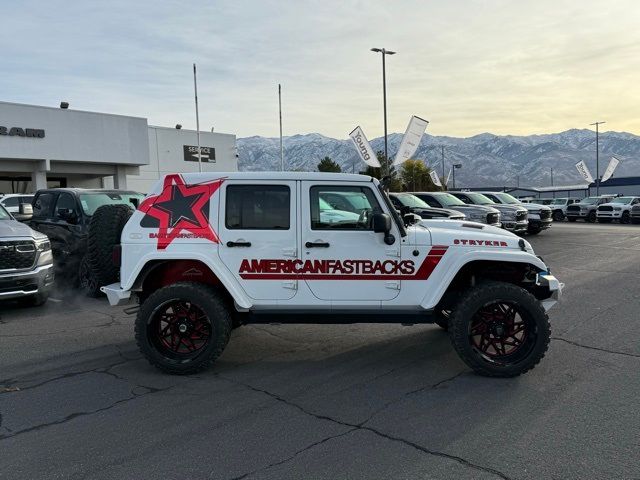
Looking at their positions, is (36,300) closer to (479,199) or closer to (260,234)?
(260,234)

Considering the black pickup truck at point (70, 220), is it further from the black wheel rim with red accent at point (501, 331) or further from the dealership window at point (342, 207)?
the black wheel rim with red accent at point (501, 331)

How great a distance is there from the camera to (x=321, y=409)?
4211mm

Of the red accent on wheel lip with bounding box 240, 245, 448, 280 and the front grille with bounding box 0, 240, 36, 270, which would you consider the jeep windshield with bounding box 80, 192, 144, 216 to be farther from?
the red accent on wheel lip with bounding box 240, 245, 448, 280

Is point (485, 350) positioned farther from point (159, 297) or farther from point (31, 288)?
point (31, 288)

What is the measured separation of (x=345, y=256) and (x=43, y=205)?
27.3ft

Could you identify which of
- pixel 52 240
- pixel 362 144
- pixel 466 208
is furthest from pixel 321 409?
pixel 362 144

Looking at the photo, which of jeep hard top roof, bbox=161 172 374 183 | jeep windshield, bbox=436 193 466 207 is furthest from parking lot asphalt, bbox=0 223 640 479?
jeep windshield, bbox=436 193 466 207

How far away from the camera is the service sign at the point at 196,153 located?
40781 mm

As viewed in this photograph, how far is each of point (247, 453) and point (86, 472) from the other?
39.6 inches

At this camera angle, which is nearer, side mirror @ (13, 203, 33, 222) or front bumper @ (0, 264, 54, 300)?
front bumper @ (0, 264, 54, 300)

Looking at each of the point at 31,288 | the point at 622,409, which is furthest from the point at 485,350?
the point at 31,288

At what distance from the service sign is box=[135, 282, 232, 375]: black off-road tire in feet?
122

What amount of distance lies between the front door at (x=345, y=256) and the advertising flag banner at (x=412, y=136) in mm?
20888

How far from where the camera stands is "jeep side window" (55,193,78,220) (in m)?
9.87
